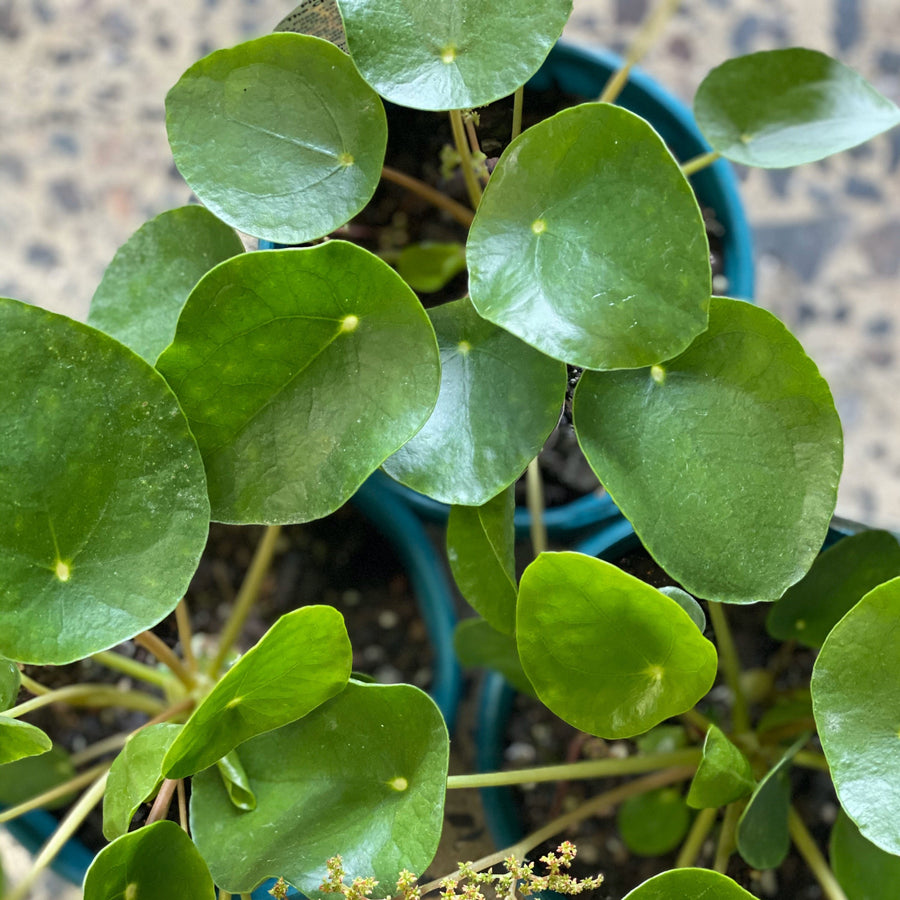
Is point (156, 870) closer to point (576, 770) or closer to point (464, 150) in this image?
point (576, 770)

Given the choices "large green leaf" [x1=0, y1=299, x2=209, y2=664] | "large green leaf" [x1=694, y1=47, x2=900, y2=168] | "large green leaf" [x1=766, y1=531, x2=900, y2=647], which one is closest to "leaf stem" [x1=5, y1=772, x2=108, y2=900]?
"large green leaf" [x1=0, y1=299, x2=209, y2=664]

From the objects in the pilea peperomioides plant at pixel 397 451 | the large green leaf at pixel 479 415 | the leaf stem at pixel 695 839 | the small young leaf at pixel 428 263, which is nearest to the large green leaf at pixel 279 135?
the pilea peperomioides plant at pixel 397 451

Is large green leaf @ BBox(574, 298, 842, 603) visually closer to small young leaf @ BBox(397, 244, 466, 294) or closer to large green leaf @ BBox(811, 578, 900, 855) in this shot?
large green leaf @ BBox(811, 578, 900, 855)

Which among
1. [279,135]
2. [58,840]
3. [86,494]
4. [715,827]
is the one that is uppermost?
[279,135]

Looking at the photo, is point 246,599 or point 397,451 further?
point 246,599

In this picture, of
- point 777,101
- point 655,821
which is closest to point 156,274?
point 777,101

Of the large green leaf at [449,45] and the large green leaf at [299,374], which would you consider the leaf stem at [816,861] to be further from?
the large green leaf at [449,45]

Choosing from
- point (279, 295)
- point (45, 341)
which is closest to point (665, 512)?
point (279, 295)
